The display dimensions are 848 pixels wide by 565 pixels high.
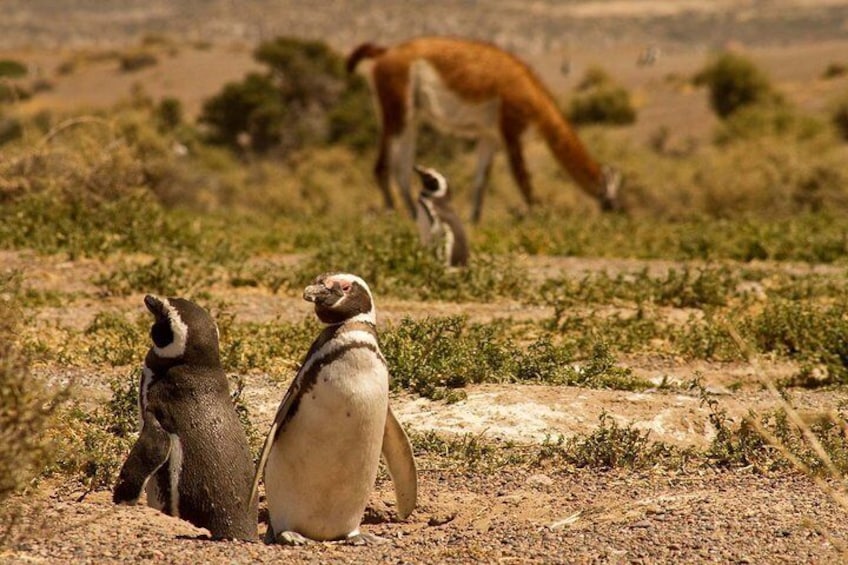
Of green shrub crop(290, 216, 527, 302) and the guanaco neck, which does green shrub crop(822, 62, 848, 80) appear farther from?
green shrub crop(290, 216, 527, 302)

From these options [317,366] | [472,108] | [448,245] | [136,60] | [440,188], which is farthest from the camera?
[136,60]

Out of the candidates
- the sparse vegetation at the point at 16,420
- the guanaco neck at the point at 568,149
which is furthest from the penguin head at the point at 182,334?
the guanaco neck at the point at 568,149

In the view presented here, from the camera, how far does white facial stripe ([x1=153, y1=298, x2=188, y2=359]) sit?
600 centimetres

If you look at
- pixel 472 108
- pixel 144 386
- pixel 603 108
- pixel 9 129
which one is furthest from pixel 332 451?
pixel 603 108

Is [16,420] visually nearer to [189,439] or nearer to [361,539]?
[189,439]

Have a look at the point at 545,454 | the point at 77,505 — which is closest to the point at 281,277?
the point at 545,454

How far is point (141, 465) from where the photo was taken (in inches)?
227

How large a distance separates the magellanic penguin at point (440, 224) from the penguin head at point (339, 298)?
565 centimetres

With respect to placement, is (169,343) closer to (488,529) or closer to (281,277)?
(488,529)

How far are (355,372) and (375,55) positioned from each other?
13066mm

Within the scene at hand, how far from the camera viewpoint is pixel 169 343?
19.9ft

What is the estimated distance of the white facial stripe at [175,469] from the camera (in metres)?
5.83

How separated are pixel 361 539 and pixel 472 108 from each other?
12.1 m

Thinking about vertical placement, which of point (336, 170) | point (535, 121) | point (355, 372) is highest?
point (355, 372)
